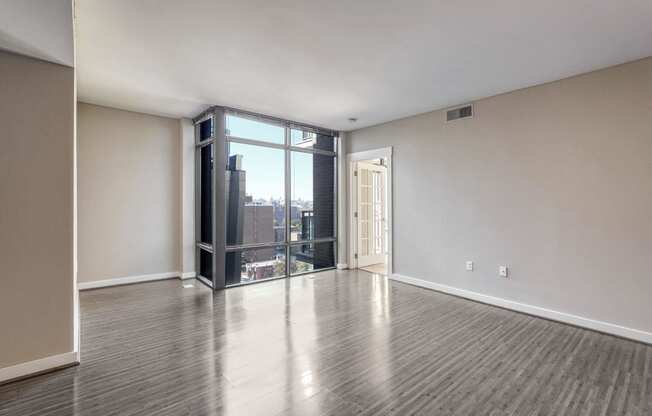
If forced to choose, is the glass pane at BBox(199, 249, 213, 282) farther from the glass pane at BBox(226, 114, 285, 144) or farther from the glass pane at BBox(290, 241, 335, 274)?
the glass pane at BBox(226, 114, 285, 144)

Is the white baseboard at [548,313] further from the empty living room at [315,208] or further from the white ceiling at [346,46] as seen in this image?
the white ceiling at [346,46]

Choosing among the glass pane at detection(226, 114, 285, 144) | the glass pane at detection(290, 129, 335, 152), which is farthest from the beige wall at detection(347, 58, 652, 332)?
the glass pane at detection(226, 114, 285, 144)

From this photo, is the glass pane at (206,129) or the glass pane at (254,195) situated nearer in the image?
the glass pane at (254,195)

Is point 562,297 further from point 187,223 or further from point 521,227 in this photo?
point 187,223

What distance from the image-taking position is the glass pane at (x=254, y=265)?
4840 mm

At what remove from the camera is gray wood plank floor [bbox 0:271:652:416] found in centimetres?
199

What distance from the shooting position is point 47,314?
7.66 ft

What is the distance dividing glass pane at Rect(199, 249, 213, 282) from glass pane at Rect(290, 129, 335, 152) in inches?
93.7

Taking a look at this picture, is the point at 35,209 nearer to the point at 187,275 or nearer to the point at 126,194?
the point at 126,194

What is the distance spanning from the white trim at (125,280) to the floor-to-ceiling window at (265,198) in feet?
1.88

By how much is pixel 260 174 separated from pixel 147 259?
7.63 feet

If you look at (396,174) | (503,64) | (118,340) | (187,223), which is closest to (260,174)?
(187,223)

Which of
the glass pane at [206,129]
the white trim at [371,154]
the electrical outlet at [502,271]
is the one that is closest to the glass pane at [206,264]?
the glass pane at [206,129]

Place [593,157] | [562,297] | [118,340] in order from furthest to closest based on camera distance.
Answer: [562,297]
[593,157]
[118,340]
